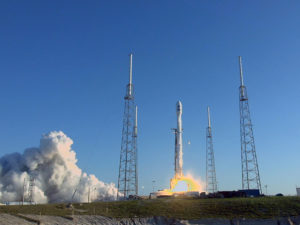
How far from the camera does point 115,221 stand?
55031mm

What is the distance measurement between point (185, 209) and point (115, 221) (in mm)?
14106

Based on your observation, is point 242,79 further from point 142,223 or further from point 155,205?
point 142,223

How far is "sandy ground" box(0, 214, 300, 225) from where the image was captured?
162ft

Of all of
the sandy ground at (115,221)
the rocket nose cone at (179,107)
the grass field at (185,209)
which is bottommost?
the sandy ground at (115,221)

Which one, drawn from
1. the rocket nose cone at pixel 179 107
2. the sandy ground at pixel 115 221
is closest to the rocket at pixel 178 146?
the rocket nose cone at pixel 179 107

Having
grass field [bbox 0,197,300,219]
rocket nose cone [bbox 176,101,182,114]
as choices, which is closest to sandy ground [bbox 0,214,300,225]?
grass field [bbox 0,197,300,219]

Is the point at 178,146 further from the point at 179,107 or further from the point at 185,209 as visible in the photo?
the point at 185,209

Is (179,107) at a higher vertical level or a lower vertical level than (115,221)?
higher

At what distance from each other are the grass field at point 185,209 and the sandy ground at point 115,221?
154 centimetres

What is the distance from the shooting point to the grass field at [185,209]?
57.8 m

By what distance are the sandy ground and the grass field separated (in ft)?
5.04

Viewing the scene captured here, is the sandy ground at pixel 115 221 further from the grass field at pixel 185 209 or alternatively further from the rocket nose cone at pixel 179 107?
the rocket nose cone at pixel 179 107

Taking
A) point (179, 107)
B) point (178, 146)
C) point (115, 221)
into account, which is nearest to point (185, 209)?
point (115, 221)

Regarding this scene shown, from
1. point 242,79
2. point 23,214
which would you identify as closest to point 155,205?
point 23,214
